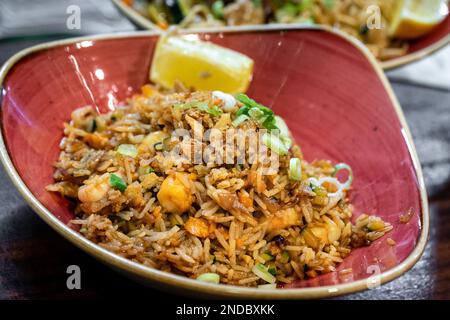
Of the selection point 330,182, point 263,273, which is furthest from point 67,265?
point 330,182

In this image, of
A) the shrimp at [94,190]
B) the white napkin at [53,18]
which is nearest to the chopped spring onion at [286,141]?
the shrimp at [94,190]

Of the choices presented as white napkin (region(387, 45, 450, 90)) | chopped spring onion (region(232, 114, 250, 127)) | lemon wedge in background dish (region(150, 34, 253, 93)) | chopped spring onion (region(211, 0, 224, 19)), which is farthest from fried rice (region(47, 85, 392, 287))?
white napkin (region(387, 45, 450, 90))

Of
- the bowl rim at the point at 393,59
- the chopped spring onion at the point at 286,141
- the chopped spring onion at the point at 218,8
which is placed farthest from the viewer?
the chopped spring onion at the point at 218,8

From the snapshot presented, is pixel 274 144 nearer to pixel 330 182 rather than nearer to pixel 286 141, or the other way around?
pixel 286 141

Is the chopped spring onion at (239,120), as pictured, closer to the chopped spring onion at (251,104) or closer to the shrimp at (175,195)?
the chopped spring onion at (251,104)

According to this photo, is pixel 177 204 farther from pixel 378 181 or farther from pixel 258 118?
pixel 378 181

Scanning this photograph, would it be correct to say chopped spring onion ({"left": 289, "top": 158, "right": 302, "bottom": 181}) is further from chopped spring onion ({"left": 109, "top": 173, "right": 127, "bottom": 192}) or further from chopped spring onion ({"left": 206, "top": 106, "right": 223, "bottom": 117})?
chopped spring onion ({"left": 109, "top": 173, "right": 127, "bottom": 192})

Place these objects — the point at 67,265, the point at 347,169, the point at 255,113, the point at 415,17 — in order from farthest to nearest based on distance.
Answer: the point at 415,17
the point at 347,169
the point at 255,113
the point at 67,265
